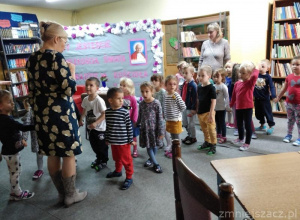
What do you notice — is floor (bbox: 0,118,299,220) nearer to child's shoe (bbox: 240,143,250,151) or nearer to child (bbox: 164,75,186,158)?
child's shoe (bbox: 240,143,250,151)

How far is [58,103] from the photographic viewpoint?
5.67ft

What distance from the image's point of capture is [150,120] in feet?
8.05

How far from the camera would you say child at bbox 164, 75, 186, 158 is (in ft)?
8.74

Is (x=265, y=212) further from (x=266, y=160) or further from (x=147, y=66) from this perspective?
(x=147, y=66)

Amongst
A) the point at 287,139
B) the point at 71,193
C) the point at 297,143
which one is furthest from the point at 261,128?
the point at 71,193

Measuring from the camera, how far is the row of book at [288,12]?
404 centimetres

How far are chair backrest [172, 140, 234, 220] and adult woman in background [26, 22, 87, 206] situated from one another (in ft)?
3.54

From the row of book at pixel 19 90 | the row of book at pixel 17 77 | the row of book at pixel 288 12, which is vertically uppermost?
the row of book at pixel 288 12

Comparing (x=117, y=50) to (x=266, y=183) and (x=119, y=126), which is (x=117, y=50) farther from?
(x=266, y=183)

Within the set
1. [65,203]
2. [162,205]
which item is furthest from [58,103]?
[162,205]

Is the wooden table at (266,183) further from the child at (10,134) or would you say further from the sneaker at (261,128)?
the sneaker at (261,128)

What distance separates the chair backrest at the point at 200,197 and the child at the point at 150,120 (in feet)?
4.90

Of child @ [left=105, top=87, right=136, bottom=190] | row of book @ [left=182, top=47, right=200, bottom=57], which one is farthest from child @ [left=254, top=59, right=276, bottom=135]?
child @ [left=105, top=87, right=136, bottom=190]

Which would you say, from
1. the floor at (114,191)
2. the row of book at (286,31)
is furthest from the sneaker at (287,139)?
the row of book at (286,31)
